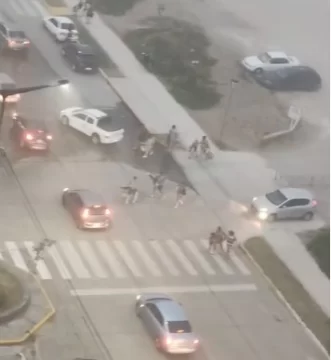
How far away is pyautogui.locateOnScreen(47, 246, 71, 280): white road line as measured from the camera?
119 ft

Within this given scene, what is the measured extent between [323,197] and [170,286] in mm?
12049

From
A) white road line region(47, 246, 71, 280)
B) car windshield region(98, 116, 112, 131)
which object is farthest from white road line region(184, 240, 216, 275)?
car windshield region(98, 116, 112, 131)

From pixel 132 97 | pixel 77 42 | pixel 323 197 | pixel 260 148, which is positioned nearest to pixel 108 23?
pixel 77 42

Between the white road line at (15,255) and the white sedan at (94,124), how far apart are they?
34.6 feet

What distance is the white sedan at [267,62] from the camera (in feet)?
190

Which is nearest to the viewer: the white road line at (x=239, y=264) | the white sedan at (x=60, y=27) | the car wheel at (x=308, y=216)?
the white road line at (x=239, y=264)

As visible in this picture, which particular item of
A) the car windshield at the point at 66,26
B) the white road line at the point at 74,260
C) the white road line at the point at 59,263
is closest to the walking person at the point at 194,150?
the white road line at the point at 74,260

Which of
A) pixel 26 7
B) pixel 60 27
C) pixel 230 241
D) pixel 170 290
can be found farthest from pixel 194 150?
pixel 26 7

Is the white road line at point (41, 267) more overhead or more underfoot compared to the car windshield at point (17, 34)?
more overhead

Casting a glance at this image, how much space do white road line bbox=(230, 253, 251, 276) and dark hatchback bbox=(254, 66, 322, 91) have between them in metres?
19.3

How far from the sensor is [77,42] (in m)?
56.5

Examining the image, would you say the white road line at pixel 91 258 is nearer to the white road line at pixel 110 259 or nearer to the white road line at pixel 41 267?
the white road line at pixel 110 259

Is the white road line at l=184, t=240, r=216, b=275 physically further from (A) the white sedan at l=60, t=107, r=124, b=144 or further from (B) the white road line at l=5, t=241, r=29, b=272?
(A) the white sedan at l=60, t=107, r=124, b=144

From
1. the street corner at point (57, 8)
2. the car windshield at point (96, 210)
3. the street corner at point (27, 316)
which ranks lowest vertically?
the street corner at point (57, 8)
